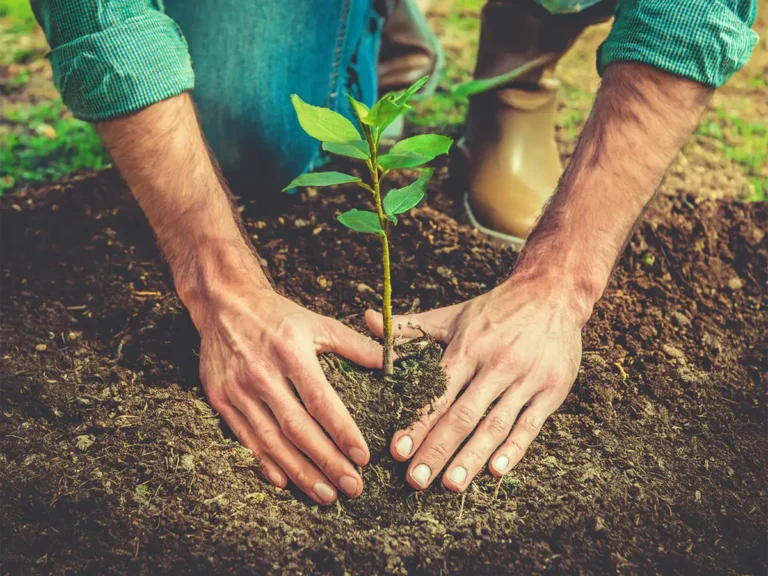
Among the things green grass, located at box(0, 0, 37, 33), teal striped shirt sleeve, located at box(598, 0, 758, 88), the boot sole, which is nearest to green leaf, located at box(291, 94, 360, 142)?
A: teal striped shirt sleeve, located at box(598, 0, 758, 88)

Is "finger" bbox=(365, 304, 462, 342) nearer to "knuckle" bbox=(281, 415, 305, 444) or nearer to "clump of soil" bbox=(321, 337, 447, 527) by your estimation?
"clump of soil" bbox=(321, 337, 447, 527)

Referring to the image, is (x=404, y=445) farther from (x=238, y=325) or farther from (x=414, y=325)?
(x=238, y=325)

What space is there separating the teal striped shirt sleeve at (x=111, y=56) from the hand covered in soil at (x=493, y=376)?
768 millimetres

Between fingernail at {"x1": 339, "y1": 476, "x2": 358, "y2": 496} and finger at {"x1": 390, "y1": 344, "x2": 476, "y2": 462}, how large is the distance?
0.32 feet

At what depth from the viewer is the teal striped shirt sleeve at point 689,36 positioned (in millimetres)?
1511

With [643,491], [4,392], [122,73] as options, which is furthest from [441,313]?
[4,392]

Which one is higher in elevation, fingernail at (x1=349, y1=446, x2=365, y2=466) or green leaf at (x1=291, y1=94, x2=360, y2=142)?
green leaf at (x1=291, y1=94, x2=360, y2=142)

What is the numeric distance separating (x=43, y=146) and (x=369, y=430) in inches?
82.8

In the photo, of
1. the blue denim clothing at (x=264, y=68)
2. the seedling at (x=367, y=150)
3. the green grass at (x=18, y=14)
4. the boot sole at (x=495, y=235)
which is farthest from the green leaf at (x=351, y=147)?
the green grass at (x=18, y=14)

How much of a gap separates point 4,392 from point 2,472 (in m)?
0.25

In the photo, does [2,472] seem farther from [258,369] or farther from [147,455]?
[258,369]

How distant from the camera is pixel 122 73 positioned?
62.2 inches

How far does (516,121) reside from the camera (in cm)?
234

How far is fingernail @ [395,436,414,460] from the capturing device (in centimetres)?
136
